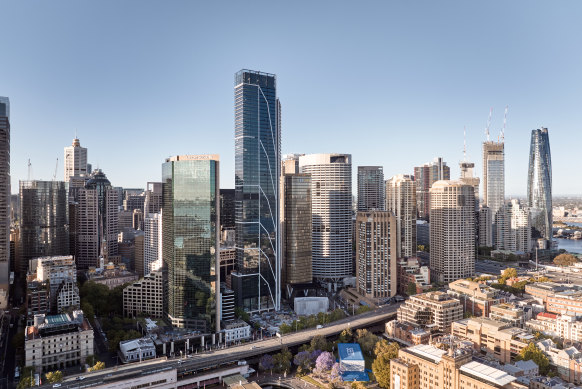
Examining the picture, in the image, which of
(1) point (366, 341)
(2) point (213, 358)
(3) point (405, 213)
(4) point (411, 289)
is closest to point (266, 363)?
(2) point (213, 358)

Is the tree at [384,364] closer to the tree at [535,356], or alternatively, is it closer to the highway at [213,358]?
the highway at [213,358]

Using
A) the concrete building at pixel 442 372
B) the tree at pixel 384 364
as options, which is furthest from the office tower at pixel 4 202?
the concrete building at pixel 442 372

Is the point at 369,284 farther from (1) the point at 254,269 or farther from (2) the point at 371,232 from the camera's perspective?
(1) the point at 254,269

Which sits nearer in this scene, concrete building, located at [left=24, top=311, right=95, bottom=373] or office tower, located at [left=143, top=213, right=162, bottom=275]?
concrete building, located at [left=24, top=311, right=95, bottom=373]

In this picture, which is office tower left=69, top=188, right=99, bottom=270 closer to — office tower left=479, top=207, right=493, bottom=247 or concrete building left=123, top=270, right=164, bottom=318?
concrete building left=123, top=270, right=164, bottom=318

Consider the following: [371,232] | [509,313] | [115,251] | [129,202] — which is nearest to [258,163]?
[371,232]

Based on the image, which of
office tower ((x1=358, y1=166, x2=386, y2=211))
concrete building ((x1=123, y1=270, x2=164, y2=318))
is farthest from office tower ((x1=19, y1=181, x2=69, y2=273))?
Result: office tower ((x1=358, y1=166, x2=386, y2=211))
